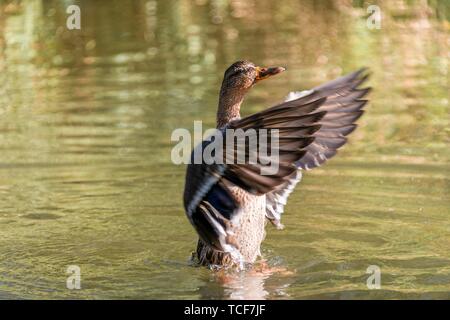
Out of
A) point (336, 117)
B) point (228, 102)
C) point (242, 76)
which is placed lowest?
point (336, 117)

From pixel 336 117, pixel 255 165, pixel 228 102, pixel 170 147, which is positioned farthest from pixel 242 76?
pixel 170 147

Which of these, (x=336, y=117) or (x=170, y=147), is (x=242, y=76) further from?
(x=170, y=147)

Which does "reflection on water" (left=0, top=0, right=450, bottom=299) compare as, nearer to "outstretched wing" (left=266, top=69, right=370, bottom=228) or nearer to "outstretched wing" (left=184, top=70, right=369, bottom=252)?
"outstretched wing" (left=184, top=70, right=369, bottom=252)

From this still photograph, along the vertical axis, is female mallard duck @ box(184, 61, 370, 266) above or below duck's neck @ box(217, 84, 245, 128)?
below

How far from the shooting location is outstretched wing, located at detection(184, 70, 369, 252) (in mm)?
7055

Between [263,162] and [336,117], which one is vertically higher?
[336,117]

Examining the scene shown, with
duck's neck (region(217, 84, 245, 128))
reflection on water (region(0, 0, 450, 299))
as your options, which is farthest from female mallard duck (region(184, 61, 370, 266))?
reflection on water (region(0, 0, 450, 299))

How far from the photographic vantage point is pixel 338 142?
8.24 meters

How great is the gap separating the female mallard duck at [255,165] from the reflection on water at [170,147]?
0.38 metres

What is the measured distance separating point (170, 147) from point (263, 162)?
5686 millimetres

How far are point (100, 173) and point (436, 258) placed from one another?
4.56 m

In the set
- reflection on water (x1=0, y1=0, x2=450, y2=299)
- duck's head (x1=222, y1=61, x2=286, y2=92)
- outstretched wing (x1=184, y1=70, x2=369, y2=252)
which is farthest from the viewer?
duck's head (x1=222, y1=61, x2=286, y2=92)

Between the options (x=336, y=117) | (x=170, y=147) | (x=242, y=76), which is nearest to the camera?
(x=336, y=117)

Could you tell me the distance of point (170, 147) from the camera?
41.7ft
